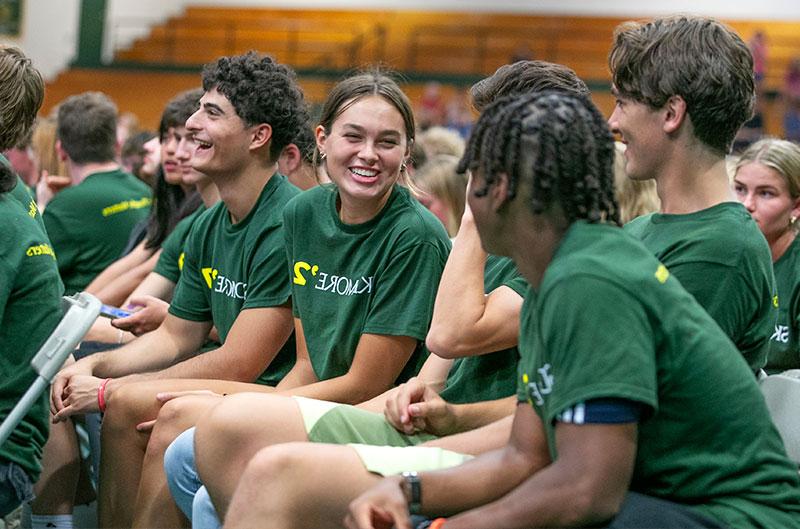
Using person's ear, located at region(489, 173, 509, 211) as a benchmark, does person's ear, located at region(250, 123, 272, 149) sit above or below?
below

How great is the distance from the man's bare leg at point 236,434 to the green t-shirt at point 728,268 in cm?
81

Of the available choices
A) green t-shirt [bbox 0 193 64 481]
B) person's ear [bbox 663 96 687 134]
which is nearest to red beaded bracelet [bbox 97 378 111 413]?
green t-shirt [bbox 0 193 64 481]

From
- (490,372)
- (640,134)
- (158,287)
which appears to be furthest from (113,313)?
(640,134)

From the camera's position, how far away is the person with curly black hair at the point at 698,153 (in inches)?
86.0

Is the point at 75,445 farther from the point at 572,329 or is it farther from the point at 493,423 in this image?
the point at 572,329

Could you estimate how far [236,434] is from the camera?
2217 millimetres

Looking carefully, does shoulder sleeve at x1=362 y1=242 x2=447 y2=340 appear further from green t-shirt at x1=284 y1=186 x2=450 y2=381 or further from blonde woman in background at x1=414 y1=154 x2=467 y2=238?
blonde woman in background at x1=414 y1=154 x2=467 y2=238

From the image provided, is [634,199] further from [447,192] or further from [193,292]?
[193,292]

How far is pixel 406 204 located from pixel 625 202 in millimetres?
1112

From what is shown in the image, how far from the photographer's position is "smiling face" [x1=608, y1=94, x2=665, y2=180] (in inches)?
91.3

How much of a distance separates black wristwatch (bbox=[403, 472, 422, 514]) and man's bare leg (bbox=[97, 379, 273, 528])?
4.09ft

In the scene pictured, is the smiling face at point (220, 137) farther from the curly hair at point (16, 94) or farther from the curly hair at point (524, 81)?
the curly hair at point (524, 81)

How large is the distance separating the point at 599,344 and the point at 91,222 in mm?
3934

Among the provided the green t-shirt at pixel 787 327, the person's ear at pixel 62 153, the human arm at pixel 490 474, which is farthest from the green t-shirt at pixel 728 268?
the person's ear at pixel 62 153
